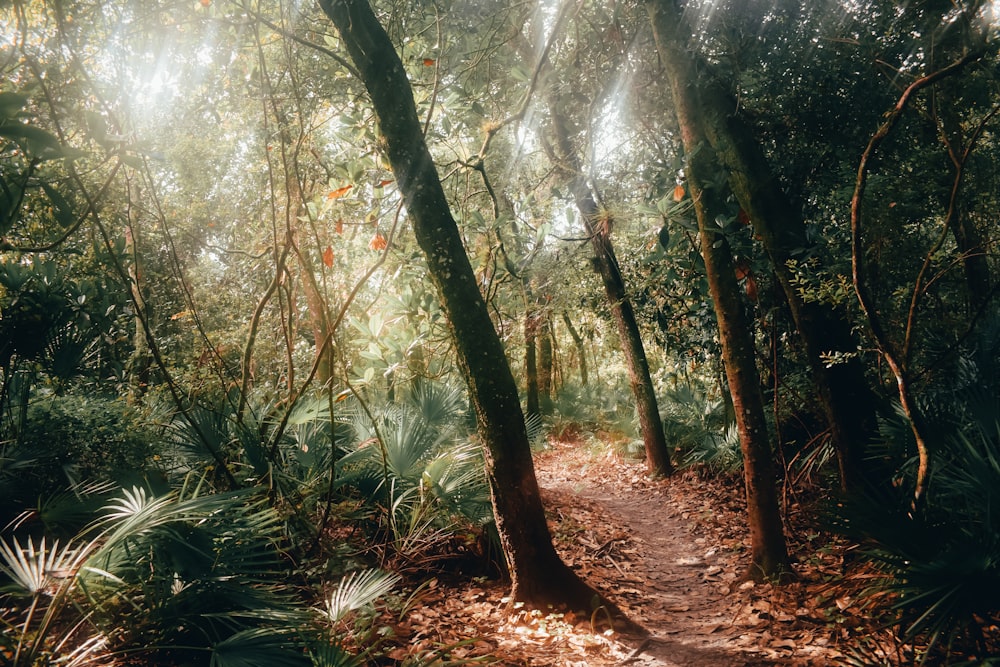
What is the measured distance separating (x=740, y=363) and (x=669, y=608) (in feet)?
7.14

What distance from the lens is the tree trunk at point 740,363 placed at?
428 cm

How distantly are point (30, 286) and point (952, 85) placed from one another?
9.40m

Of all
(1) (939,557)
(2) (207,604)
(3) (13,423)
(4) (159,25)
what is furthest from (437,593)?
(4) (159,25)

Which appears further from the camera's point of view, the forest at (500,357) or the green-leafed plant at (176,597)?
the forest at (500,357)

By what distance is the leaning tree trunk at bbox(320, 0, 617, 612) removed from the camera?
12.7 ft

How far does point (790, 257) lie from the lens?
5.14 m

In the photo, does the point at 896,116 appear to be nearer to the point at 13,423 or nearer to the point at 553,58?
the point at 553,58

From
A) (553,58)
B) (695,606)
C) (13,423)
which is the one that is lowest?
(695,606)

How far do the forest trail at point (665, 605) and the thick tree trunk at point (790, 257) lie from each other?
45.6 inches

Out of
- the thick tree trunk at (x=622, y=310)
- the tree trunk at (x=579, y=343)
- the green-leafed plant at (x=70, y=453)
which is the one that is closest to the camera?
→ the green-leafed plant at (x=70, y=453)

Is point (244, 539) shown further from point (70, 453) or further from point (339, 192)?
point (339, 192)

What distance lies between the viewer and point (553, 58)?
7.86m

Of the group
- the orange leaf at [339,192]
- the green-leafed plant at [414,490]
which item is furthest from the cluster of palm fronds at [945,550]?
the orange leaf at [339,192]

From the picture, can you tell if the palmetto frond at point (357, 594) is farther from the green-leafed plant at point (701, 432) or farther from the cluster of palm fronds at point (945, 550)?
the green-leafed plant at point (701, 432)
